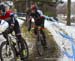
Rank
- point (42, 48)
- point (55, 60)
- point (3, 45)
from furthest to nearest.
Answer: point (42, 48) < point (55, 60) < point (3, 45)

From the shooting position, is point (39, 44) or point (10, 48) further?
point (39, 44)

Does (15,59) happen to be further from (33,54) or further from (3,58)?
(33,54)

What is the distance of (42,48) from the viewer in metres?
10.9

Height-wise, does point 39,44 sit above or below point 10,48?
below

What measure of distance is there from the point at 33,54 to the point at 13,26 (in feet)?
7.42

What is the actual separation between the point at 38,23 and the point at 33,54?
104 centimetres

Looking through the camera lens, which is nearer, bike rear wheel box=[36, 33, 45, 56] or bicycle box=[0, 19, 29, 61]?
bicycle box=[0, 19, 29, 61]

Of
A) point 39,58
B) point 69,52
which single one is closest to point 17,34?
point 39,58

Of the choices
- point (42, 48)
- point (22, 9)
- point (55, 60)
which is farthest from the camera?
point (22, 9)

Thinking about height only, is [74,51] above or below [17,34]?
below

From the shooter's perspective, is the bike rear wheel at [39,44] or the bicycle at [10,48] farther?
the bike rear wheel at [39,44]

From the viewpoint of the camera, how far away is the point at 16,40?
922 cm

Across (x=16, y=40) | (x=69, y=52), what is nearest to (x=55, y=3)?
(x=69, y=52)

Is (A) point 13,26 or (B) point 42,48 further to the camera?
(B) point 42,48
